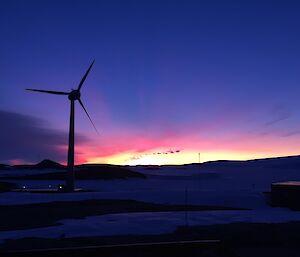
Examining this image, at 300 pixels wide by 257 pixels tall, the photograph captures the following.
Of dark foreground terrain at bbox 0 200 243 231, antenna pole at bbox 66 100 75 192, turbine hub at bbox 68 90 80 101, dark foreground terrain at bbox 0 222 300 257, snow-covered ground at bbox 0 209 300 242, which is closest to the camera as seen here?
dark foreground terrain at bbox 0 222 300 257

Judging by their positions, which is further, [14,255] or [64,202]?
[64,202]

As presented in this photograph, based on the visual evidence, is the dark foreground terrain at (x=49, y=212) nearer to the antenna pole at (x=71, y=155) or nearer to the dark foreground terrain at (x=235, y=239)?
the dark foreground terrain at (x=235, y=239)

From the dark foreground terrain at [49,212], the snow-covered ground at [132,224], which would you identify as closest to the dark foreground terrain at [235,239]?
the snow-covered ground at [132,224]

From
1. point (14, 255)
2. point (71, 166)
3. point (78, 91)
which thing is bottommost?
point (14, 255)

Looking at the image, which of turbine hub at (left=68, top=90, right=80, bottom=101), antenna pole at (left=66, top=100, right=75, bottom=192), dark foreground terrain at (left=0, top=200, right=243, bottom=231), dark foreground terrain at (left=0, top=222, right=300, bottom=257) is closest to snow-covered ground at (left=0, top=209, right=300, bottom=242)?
dark foreground terrain at (left=0, top=222, right=300, bottom=257)

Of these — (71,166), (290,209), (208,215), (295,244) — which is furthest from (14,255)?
→ (71,166)

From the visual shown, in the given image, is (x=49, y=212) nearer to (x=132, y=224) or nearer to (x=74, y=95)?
(x=132, y=224)

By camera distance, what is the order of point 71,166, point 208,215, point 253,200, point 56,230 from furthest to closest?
1. point 71,166
2. point 253,200
3. point 208,215
4. point 56,230

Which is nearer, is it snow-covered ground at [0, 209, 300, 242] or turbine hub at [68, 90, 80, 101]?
snow-covered ground at [0, 209, 300, 242]

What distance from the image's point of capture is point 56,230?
19984 mm

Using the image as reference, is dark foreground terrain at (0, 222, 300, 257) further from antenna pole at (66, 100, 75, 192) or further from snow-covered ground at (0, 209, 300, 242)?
antenna pole at (66, 100, 75, 192)

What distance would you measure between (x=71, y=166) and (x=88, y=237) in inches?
1360

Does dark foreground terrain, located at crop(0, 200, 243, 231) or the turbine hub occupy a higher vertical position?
the turbine hub

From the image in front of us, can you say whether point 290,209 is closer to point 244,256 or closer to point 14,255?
point 244,256
